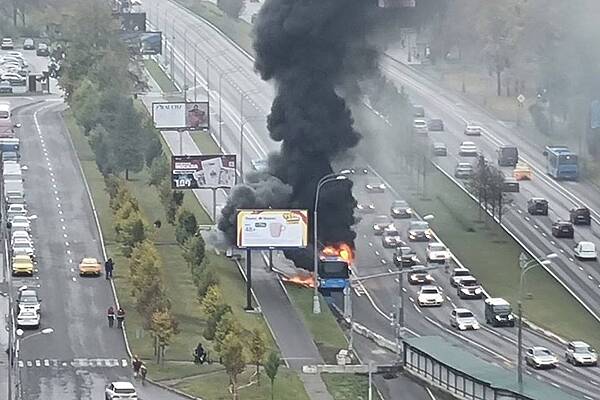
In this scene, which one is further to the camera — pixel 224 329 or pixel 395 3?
pixel 395 3

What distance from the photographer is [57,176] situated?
13338 cm

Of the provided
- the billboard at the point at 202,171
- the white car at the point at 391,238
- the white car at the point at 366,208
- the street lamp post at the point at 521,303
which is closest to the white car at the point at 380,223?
the white car at the point at 391,238

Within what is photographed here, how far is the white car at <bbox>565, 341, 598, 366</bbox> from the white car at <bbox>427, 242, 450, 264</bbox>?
1980cm

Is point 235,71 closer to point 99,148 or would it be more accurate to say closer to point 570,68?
point 570,68

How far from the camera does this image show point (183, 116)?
467 feet

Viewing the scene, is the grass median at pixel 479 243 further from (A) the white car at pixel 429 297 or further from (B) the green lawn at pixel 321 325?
(B) the green lawn at pixel 321 325

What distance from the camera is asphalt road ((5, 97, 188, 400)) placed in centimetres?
→ 8700

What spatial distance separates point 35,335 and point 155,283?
5.55 m

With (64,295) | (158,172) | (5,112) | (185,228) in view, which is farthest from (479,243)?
(5,112)

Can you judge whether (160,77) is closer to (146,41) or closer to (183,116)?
(146,41)

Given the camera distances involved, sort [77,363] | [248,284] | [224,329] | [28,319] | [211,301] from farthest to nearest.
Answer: [248,284] → [28,319] → [211,301] → [77,363] → [224,329]

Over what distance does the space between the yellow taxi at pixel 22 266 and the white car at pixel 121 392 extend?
23440 millimetres

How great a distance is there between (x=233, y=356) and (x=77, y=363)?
25.0ft

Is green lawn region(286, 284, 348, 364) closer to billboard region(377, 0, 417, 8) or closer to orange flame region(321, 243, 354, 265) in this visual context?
orange flame region(321, 243, 354, 265)
